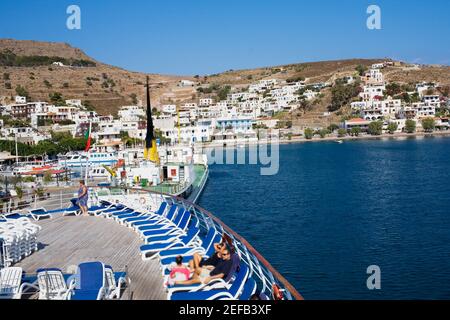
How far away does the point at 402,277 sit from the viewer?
15.3 meters

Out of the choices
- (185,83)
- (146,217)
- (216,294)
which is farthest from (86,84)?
(216,294)

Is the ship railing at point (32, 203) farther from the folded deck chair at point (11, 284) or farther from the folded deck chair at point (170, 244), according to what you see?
the folded deck chair at point (11, 284)

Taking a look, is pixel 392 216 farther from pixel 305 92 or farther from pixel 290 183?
pixel 305 92

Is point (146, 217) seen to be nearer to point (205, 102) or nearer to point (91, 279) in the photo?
point (91, 279)

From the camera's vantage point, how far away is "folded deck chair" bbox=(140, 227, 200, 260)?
850cm

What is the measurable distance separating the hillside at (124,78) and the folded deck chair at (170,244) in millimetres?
94552

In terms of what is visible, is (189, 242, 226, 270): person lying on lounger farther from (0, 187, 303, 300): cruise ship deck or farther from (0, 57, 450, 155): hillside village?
(0, 57, 450, 155): hillside village

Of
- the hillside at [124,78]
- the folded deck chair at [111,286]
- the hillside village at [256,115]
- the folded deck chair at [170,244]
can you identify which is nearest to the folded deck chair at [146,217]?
the folded deck chair at [170,244]

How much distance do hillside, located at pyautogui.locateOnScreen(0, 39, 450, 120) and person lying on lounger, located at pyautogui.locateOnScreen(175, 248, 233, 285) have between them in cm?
9720

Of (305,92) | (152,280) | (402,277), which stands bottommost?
(402,277)

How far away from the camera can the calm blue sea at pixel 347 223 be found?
49.7 ft

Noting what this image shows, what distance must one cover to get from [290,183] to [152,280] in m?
32.4

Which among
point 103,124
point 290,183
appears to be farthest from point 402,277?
point 103,124
